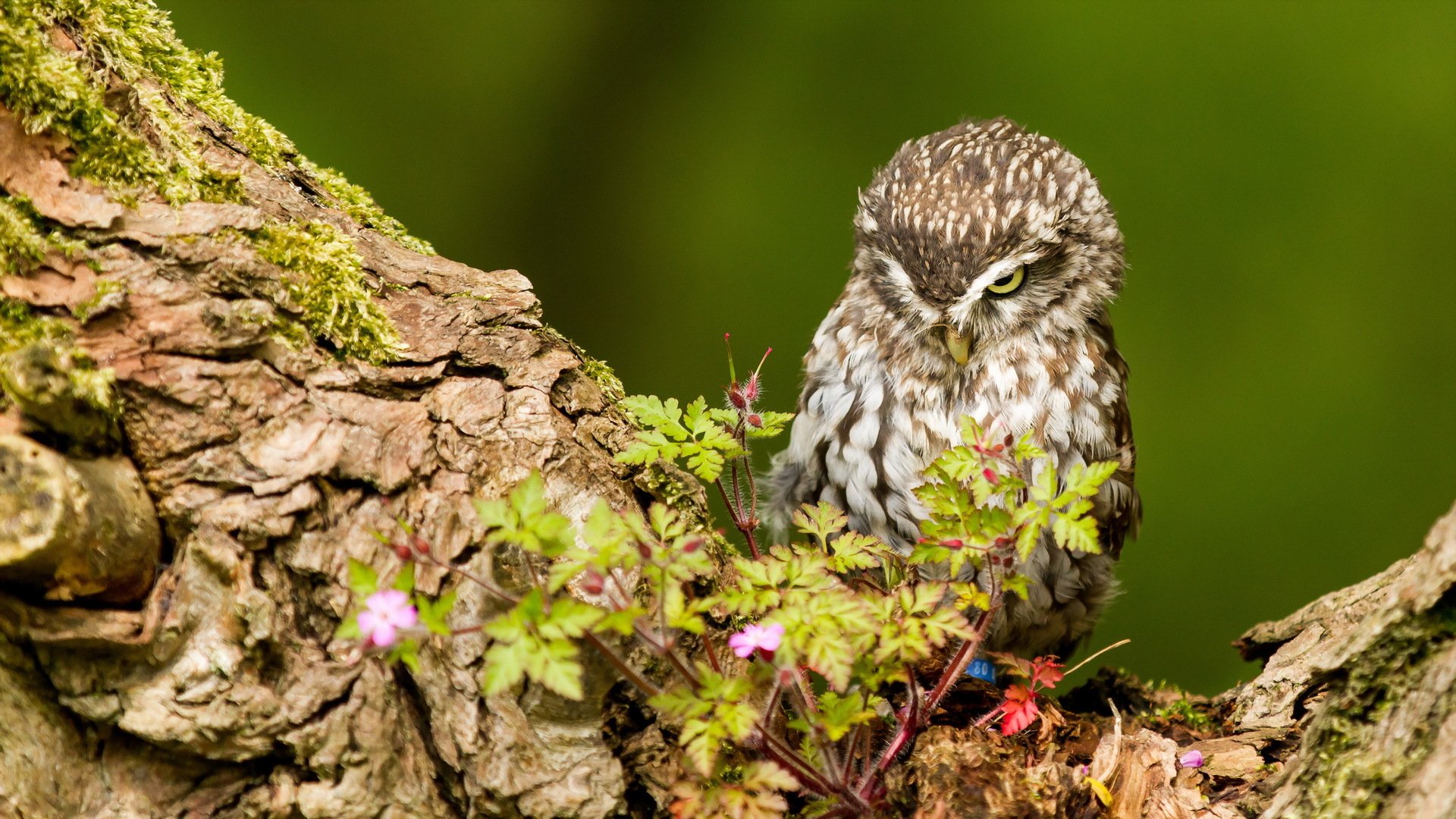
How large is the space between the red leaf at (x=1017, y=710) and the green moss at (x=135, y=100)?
121 centimetres

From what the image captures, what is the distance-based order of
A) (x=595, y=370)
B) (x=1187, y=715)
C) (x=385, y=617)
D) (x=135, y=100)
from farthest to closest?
(x=1187, y=715), (x=595, y=370), (x=135, y=100), (x=385, y=617)

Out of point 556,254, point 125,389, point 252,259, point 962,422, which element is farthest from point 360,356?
point 556,254

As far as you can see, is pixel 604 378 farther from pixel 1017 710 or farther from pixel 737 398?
pixel 1017 710

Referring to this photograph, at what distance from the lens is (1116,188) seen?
3.96 meters

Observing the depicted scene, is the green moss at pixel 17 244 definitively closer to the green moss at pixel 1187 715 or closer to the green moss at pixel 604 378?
the green moss at pixel 604 378

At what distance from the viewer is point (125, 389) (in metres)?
1.37

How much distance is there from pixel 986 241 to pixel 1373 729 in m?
1.19

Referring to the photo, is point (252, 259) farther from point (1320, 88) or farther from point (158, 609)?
point (1320, 88)

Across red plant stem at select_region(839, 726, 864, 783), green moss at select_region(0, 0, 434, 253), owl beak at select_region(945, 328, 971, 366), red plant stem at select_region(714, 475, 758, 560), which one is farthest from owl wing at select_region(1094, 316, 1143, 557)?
green moss at select_region(0, 0, 434, 253)

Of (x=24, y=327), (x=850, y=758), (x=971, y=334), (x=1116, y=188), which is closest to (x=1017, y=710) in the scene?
(x=850, y=758)

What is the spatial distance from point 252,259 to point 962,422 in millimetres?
957

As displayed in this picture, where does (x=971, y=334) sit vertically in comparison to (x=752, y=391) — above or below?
above

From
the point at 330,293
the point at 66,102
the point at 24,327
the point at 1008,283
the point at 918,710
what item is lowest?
the point at 918,710

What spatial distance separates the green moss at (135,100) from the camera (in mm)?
1465
